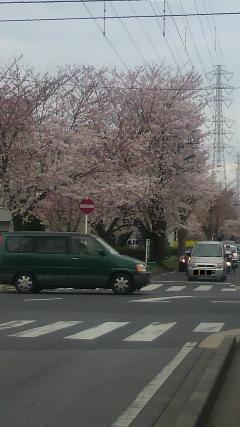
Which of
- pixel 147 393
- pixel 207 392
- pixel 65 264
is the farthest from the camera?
pixel 65 264

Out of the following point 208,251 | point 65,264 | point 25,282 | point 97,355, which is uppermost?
point 208,251

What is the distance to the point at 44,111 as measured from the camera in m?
30.0

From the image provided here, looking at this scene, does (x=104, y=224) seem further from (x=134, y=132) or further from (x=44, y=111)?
(x=44, y=111)

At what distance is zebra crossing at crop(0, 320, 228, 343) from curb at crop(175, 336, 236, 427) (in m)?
2.68

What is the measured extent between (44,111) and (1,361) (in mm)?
22502

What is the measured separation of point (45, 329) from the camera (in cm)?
1180

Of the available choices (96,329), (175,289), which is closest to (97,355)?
(96,329)

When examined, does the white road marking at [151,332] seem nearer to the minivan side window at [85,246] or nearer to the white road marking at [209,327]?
the white road marking at [209,327]

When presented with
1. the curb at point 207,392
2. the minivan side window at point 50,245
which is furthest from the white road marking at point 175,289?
the curb at point 207,392

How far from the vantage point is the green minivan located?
19484 mm

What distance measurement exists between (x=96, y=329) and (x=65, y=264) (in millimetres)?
7772

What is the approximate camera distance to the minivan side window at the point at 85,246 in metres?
19.7

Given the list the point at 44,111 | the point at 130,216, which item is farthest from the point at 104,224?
the point at 44,111

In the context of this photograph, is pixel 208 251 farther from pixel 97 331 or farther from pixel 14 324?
pixel 97 331
